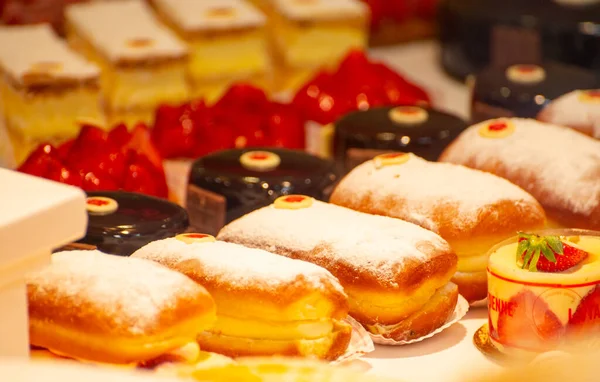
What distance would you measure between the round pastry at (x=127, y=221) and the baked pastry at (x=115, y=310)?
32 cm

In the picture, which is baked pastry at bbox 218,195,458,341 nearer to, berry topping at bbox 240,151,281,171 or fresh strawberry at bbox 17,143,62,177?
berry topping at bbox 240,151,281,171

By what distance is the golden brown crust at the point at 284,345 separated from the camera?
65.9 inches

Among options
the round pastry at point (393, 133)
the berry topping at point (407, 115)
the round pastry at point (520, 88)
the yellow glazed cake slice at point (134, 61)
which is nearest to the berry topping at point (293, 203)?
the round pastry at point (393, 133)

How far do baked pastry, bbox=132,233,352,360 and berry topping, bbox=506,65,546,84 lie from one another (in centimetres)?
135

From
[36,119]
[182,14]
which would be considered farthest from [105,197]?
[182,14]

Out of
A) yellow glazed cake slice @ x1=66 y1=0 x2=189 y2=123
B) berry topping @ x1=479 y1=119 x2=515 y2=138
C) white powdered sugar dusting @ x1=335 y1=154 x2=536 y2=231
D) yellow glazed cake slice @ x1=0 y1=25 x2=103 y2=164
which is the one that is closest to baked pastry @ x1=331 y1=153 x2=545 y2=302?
white powdered sugar dusting @ x1=335 y1=154 x2=536 y2=231

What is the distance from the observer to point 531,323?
5.72 ft

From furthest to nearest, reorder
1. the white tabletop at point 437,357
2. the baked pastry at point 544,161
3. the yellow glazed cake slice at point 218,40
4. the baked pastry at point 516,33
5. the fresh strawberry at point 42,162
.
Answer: the yellow glazed cake slice at point 218,40
the baked pastry at point 516,33
the fresh strawberry at point 42,162
the baked pastry at point 544,161
the white tabletop at point 437,357

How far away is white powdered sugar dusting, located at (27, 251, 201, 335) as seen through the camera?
1532 millimetres

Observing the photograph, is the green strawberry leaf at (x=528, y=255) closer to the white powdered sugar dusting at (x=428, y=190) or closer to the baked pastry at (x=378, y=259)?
the baked pastry at (x=378, y=259)

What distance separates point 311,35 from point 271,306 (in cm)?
235

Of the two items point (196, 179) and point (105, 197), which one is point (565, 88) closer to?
point (196, 179)

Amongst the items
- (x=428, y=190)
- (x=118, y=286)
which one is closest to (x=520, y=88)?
(x=428, y=190)

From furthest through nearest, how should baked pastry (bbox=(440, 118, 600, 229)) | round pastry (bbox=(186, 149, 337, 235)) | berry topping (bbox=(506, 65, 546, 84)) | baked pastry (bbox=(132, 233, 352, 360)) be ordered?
berry topping (bbox=(506, 65, 546, 84))
round pastry (bbox=(186, 149, 337, 235))
baked pastry (bbox=(440, 118, 600, 229))
baked pastry (bbox=(132, 233, 352, 360))
